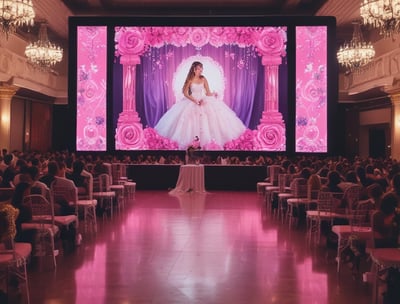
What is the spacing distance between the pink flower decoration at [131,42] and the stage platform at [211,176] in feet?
13.8

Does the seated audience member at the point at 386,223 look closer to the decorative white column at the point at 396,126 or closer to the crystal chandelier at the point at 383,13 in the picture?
the crystal chandelier at the point at 383,13

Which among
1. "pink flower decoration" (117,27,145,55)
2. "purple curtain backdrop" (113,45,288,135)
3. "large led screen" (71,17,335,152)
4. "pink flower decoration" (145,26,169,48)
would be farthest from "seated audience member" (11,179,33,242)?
"pink flower decoration" (145,26,169,48)

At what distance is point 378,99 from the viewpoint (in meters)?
22.0

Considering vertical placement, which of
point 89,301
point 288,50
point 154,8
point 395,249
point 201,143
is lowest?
point 89,301

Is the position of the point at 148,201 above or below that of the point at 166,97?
below

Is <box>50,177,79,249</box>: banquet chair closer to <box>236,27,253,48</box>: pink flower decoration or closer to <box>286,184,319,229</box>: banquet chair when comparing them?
<box>286,184,319,229</box>: banquet chair

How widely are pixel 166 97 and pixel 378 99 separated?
9.15m

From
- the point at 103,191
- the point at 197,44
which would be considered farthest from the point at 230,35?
the point at 103,191

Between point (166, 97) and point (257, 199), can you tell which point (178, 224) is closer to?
point (257, 199)

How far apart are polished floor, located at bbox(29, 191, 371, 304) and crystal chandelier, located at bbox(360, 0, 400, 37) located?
4.10 metres

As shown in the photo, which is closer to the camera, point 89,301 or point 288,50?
point 89,301

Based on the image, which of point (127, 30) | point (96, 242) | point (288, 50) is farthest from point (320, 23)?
point (96, 242)

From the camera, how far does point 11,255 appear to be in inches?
193

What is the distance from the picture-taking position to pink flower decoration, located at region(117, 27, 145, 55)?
18.8 meters
